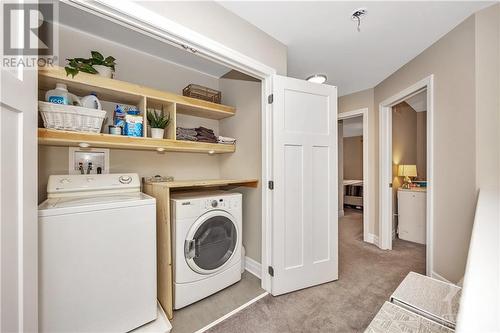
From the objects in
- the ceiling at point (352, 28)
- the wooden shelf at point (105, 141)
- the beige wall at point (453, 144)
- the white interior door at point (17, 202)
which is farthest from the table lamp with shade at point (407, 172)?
the white interior door at point (17, 202)

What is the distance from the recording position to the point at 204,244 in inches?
70.2

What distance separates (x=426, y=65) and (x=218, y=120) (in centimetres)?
237

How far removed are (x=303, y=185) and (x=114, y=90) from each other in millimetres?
1793

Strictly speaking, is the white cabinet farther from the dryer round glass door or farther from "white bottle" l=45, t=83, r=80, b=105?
"white bottle" l=45, t=83, r=80, b=105

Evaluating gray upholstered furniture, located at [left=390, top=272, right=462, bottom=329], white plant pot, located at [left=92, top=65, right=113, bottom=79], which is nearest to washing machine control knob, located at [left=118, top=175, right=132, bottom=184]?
white plant pot, located at [left=92, top=65, right=113, bottom=79]

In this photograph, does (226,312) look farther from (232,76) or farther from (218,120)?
(232,76)

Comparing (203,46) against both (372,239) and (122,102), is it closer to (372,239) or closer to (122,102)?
(122,102)

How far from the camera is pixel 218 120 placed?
106 inches

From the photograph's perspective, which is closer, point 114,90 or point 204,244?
point 114,90

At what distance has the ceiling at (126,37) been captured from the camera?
1585 mm

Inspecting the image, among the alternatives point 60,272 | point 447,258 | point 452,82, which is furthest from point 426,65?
A: point 60,272

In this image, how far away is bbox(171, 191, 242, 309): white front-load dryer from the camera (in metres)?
1.65

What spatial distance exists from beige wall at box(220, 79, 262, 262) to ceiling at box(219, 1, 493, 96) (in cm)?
61

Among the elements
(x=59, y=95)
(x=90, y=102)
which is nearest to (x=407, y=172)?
(x=90, y=102)
